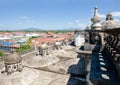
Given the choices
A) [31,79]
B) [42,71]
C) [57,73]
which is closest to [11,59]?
[31,79]

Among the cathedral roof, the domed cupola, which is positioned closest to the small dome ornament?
the domed cupola

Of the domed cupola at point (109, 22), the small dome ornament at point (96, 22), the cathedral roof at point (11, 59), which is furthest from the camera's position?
the domed cupola at point (109, 22)

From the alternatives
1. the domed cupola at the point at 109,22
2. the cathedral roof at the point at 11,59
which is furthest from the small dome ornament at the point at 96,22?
the cathedral roof at the point at 11,59

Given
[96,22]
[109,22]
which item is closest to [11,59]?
[96,22]

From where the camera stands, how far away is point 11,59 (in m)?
15.6

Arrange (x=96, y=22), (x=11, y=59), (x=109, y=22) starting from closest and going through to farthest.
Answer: (x=96, y=22), (x=11, y=59), (x=109, y=22)

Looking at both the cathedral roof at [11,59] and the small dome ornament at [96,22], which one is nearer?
the small dome ornament at [96,22]

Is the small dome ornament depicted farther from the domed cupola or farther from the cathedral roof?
the cathedral roof

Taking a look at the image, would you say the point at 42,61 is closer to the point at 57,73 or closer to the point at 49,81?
the point at 57,73

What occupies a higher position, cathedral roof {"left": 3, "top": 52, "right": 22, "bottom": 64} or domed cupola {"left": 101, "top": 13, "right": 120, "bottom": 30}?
domed cupola {"left": 101, "top": 13, "right": 120, "bottom": 30}

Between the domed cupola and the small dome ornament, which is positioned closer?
the small dome ornament

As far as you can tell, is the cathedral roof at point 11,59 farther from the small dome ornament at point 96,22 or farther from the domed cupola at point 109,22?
the domed cupola at point 109,22

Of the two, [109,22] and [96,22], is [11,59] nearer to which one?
[96,22]

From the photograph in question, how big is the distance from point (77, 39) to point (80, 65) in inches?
845
